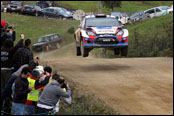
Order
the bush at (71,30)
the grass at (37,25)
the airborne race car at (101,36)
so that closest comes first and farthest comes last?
the airborne race car at (101,36), the bush at (71,30), the grass at (37,25)

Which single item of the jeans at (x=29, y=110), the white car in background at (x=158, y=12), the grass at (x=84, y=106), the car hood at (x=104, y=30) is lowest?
the grass at (x=84, y=106)

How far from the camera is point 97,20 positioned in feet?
55.3

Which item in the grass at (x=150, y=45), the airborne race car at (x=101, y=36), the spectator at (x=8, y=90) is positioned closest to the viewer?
the spectator at (x=8, y=90)

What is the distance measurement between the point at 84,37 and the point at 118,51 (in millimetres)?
2263

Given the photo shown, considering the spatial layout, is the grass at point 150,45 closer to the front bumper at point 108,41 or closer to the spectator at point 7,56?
the front bumper at point 108,41

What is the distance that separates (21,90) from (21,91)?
2 cm

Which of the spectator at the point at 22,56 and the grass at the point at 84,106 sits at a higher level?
the spectator at the point at 22,56

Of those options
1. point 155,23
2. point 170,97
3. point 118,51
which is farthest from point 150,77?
point 155,23

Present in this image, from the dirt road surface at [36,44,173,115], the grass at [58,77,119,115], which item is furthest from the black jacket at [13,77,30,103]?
the dirt road surface at [36,44,173,115]

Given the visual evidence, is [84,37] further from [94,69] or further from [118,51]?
[94,69]

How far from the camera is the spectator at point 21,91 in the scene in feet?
27.6

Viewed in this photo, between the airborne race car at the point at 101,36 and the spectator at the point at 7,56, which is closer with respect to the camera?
the spectator at the point at 7,56

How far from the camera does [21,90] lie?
8.41 m

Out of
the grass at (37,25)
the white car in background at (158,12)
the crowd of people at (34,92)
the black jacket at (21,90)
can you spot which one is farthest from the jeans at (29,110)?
the white car in background at (158,12)
